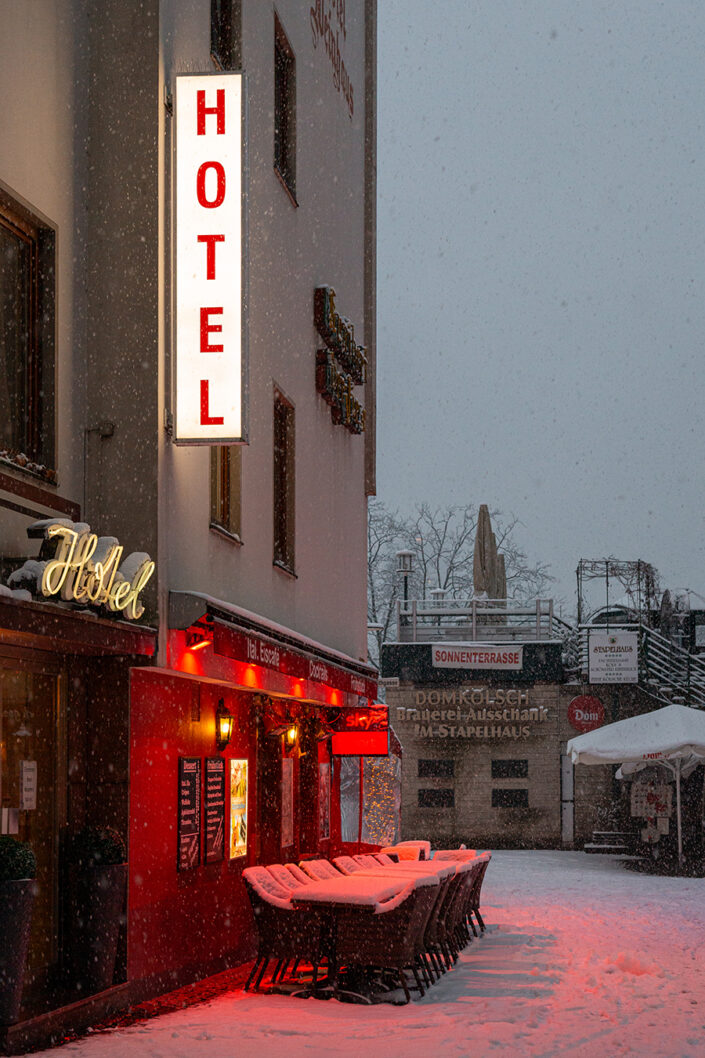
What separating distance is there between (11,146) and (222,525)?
425 cm

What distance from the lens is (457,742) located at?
30156 mm

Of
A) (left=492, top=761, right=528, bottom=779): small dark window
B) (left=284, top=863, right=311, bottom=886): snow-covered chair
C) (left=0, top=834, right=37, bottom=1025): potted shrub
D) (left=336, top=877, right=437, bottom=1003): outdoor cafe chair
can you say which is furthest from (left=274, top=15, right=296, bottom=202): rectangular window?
(left=492, top=761, right=528, bottom=779): small dark window

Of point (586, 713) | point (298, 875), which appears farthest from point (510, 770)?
point (298, 875)

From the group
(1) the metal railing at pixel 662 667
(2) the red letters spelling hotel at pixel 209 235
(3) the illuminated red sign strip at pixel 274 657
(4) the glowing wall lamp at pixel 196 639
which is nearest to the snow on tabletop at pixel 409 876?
(3) the illuminated red sign strip at pixel 274 657

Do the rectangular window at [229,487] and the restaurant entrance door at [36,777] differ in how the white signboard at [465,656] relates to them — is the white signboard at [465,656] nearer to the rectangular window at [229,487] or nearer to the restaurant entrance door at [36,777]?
the rectangular window at [229,487]

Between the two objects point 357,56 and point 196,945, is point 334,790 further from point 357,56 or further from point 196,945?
point 357,56

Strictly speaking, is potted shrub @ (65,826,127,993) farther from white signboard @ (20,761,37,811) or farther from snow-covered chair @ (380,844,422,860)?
snow-covered chair @ (380,844,422,860)

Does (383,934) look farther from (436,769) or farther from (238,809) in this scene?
(436,769)

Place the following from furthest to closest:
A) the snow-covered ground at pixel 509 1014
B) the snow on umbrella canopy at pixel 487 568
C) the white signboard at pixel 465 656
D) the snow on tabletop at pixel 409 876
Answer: the snow on umbrella canopy at pixel 487 568
the white signboard at pixel 465 656
the snow on tabletop at pixel 409 876
the snow-covered ground at pixel 509 1014

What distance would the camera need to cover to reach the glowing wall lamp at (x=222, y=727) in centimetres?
1216

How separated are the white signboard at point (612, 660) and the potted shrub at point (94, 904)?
21340mm

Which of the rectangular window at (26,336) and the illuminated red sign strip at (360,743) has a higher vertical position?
the rectangular window at (26,336)

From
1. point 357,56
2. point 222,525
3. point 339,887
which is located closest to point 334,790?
point 222,525

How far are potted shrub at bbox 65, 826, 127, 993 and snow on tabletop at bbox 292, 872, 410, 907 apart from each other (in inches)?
49.3
